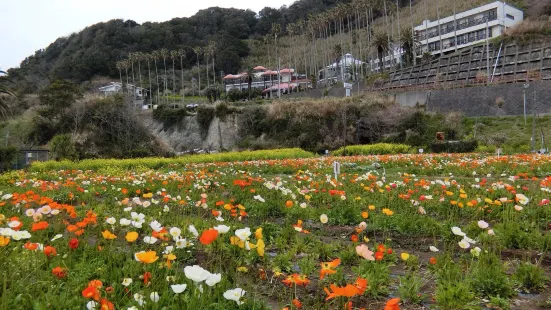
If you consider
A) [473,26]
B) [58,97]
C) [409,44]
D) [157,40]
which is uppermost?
[157,40]

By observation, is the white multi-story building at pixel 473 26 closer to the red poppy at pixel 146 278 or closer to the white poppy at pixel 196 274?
the red poppy at pixel 146 278

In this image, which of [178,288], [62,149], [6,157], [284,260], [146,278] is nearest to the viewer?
[178,288]

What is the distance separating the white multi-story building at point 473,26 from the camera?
54.8 m

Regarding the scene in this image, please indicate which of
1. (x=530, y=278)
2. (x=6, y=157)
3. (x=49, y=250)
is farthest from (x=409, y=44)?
(x=49, y=250)

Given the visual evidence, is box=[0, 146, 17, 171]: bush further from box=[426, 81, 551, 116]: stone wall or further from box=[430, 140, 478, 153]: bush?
box=[426, 81, 551, 116]: stone wall

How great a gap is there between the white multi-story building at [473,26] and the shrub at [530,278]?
56936 millimetres

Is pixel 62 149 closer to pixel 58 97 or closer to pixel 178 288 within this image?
pixel 58 97

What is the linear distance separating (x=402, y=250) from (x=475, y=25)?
2529 inches

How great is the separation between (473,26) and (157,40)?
73.9 metres

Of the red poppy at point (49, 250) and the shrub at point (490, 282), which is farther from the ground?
the red poppy at point (49, 250)

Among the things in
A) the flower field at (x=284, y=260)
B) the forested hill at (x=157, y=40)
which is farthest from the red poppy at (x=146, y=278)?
the forested hill at (x=157, y=40)

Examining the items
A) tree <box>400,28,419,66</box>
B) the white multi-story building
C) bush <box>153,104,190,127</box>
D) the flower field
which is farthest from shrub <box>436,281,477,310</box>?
the white multi-story building

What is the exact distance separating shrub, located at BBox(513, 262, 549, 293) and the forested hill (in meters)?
90.0

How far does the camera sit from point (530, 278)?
2.60 meters
